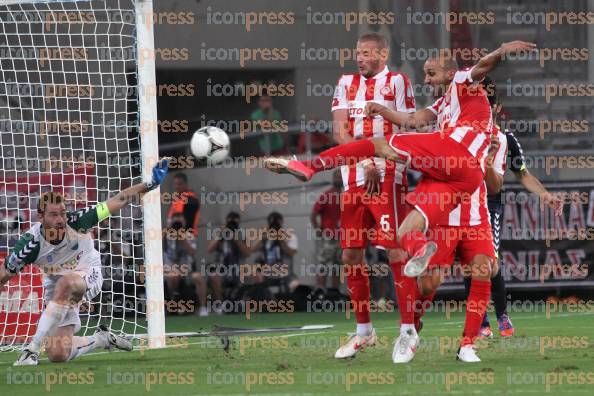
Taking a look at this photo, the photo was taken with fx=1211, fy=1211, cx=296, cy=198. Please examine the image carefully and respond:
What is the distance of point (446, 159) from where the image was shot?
8.55 metres

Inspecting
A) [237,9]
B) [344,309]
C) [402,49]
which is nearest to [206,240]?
[344,309]

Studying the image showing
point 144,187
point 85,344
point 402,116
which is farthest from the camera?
point 85,344

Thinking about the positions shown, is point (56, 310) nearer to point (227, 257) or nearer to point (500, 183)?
point (500, 183)

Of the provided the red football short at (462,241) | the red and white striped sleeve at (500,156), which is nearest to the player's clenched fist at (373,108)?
the red football short at (462,241)

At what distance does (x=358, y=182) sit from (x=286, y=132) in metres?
9.47

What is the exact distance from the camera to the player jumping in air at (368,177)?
9109mm

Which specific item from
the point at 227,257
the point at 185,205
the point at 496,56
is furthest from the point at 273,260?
the point at 496,56

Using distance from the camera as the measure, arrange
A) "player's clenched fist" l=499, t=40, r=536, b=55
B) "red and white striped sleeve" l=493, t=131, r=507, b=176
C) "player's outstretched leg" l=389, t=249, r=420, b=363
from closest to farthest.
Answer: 1. "player's clenched fist" l=499, t=40, r=536, b=55
2. "player's outstretched leg" l=389, t=249, r=420, b=363
3. "red and white striped sleeve" l=493, t=131, r=507, b=176

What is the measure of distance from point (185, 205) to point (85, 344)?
23.4 ft

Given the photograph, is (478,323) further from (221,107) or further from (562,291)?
(221,107)

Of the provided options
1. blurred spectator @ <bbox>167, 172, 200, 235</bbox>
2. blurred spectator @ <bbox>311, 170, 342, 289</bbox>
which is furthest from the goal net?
blurred spectator @ <bbox>311, 170, 342, 289</bbox>

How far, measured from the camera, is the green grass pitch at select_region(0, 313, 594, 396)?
7504 mm

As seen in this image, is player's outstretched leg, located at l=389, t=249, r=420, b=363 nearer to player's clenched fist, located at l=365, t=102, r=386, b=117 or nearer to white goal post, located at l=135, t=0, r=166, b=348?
player's clenched fist, located at l=365, t=102, r=386, b=117

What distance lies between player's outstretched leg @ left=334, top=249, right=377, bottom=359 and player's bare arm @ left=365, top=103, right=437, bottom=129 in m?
1.08
